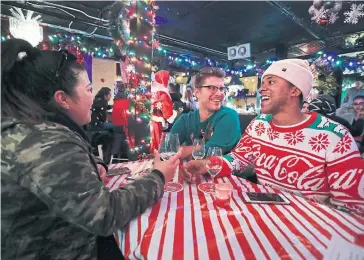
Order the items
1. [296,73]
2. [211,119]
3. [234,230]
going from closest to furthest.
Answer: [234,230] → [296,73] → [211,119]

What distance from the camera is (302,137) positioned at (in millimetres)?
1396

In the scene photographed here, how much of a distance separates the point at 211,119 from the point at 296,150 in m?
0.94

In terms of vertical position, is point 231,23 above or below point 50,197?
above

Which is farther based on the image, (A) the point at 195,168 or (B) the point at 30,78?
(A) the point at 195,168

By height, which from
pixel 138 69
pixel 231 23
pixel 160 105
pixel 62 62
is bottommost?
pixel 160 105

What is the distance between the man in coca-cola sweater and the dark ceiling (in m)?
4.16

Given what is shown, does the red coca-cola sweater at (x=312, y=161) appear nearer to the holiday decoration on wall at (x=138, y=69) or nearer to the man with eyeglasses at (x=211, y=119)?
the man with eyeglasses at (x=211, y=119)

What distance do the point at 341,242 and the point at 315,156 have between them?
0.68 m

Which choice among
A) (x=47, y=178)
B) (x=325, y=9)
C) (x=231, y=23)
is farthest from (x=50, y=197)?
(x=231, y=23)

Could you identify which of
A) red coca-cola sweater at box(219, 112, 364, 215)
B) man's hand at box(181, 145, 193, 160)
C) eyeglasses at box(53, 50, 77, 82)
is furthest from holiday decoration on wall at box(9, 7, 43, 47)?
red coca-cola sweater at box(219, 112, 364, 215)

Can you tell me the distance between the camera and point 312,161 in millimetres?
1342

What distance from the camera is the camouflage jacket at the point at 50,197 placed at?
2.25ft

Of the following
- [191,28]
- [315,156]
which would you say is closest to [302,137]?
[315,156]

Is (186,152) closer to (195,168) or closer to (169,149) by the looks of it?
(195,168)
